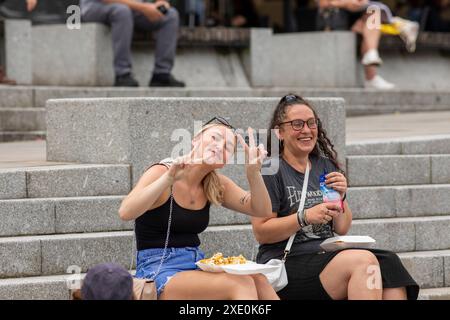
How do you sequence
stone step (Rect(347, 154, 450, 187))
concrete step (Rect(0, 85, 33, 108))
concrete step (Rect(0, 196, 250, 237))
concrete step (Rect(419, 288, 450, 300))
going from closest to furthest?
concrete step (Rect(0, 196, 250, 237)) → concrete step (Rect(419, 288, 450, 300)) → stone step (Rect(347, 154, 450, 187)) → concrete step (Rect(0, 85, 33, 108))

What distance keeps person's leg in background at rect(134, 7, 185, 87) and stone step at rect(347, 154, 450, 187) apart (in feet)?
12.8

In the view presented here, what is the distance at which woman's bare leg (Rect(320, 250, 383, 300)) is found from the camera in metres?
6.01

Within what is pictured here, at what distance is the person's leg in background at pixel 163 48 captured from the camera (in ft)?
39.3

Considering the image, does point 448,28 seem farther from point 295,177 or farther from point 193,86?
point 295,177

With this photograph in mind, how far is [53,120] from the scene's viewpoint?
8.01m

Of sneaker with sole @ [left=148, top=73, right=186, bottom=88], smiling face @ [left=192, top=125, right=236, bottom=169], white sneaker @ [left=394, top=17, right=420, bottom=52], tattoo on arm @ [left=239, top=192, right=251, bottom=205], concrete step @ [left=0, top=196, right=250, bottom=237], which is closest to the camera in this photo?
smiling face @ [left=192, top=125, right=236, bottom=169]

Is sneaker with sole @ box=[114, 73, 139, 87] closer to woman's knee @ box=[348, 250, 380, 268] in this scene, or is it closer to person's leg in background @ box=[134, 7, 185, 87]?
person's leg in background @ box=[134, 7, 185, 87]

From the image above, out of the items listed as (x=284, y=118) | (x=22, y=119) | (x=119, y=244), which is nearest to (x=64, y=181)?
(x=119, y=244)

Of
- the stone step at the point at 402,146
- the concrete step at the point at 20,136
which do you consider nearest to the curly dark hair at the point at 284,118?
the stone step at the point at 402,146

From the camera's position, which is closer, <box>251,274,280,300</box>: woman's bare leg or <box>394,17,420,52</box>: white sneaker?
<box>251,274,280,300</box>: woman's bare leg

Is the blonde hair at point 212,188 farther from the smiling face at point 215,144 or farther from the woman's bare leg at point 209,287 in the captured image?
the woman's bare leg at point 209,287

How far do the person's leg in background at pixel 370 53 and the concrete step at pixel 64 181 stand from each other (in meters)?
6.74

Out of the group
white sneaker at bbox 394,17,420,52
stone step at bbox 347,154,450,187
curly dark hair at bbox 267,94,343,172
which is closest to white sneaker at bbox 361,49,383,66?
white sneaker at bbox 394,17,420,52

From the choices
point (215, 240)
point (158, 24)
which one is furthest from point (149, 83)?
point (215, 240)
